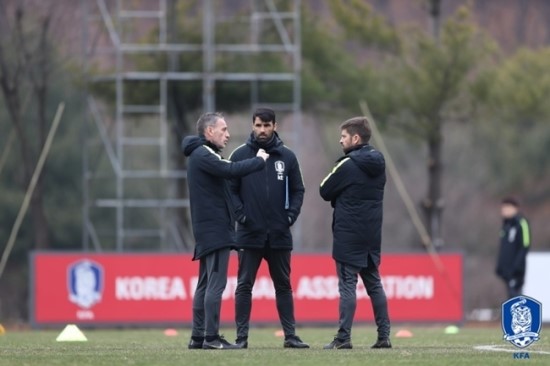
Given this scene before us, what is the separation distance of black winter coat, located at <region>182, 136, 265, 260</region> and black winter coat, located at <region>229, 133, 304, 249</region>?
21 centimetres

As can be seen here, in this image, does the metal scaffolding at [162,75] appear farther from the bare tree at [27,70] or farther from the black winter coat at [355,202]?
the black winter coat at [355,202]

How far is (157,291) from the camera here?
23.5 meters

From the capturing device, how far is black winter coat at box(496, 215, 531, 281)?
21.5 m

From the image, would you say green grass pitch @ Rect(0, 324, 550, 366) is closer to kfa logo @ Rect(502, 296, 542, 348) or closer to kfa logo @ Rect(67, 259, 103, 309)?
kfa logo @ Rect(502, 296, 542, 348)

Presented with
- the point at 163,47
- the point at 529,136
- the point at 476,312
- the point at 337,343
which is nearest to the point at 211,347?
the point at 337,343

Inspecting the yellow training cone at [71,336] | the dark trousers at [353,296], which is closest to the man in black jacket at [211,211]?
the dark trousers at [353,296]

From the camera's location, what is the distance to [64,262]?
23.4m

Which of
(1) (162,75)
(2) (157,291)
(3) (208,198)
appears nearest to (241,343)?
(3) (208,198)

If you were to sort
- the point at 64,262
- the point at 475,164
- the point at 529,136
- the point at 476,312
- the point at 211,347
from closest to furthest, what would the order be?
the point at 211,347 < the point at 64,262 < the point at 476,312 < the point at 529,136 < the point at 475,164

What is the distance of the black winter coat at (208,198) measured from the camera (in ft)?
42.0

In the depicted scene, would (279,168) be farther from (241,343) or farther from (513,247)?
(513,247)

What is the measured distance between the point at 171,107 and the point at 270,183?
17.9 meters

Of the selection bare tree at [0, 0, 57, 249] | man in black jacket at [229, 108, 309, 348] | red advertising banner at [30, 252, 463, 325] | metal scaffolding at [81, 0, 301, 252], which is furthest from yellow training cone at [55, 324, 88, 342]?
bare tree at [0, 0, 57, 249]

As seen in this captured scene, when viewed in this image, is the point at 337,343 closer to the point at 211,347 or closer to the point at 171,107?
the point at 211,347
